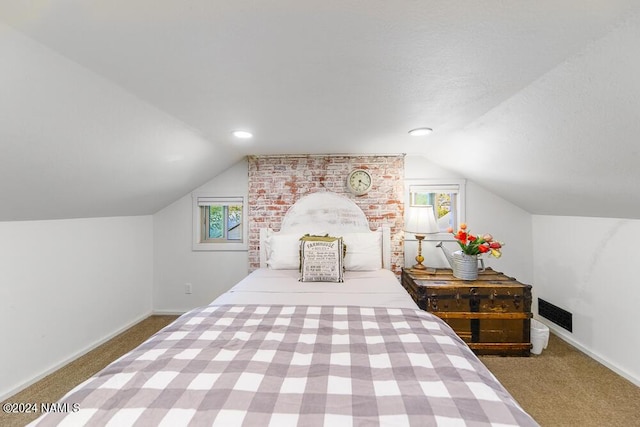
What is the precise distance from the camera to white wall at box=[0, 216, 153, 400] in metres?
2.00

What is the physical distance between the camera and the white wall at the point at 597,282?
2.13 meters

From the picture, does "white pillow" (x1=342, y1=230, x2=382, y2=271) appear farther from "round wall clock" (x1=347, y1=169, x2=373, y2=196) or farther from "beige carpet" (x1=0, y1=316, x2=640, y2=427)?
"beige carpet" (x1=0, y1=316, x2=640, y2=427)

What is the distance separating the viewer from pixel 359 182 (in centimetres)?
324

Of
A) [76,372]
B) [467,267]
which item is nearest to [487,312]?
[467,267]

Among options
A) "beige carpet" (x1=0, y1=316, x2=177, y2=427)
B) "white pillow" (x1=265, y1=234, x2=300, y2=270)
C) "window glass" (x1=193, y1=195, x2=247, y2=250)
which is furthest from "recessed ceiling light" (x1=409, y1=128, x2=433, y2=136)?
"beige carpet" (x1=0, y1=316, x2=177, y2=427)

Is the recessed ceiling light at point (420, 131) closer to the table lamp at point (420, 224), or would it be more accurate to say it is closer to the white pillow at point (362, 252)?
the table lamp at point (420, 224)

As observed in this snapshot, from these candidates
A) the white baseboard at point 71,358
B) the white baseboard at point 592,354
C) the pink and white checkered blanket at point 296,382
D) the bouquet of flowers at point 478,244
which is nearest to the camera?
the pink and white checkered blanket at point 296,382

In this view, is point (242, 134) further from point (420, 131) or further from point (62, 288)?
point (62, 288)

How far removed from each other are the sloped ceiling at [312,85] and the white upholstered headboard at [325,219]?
99cm

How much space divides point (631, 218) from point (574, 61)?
1788 mm

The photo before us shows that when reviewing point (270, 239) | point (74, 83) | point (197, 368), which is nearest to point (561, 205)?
point (270, 239)

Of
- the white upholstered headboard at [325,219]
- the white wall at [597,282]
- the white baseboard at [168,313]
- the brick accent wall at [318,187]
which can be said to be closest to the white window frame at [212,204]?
the brick accent wall at [318,187]

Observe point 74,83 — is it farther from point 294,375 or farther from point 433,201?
point 433,201

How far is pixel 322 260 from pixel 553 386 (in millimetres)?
2001
